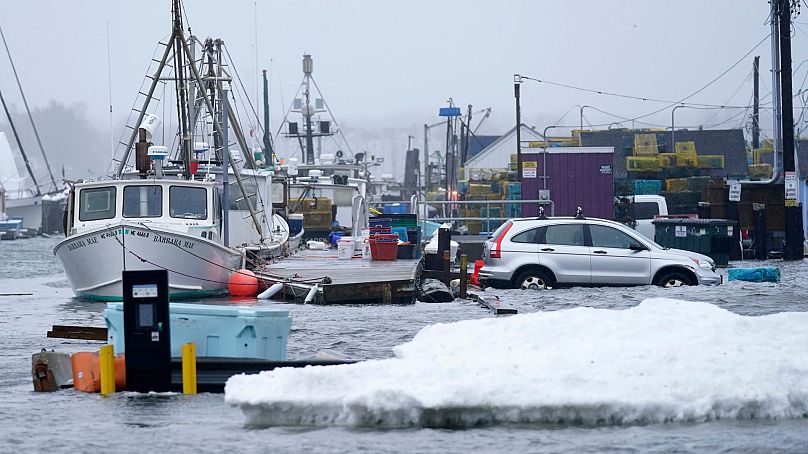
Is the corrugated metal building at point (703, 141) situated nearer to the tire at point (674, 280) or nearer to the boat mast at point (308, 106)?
the boat mast at point (308, 106)

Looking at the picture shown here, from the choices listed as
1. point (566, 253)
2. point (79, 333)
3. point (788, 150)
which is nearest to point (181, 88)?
point (566, 253)

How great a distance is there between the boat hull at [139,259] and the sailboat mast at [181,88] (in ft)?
9.44

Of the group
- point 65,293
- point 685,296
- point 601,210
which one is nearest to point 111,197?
point 65,293

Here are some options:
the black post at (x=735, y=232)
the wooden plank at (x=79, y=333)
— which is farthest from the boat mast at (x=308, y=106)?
the wooden plank at (x=79, y=333)

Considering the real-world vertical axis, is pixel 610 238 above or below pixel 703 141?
below

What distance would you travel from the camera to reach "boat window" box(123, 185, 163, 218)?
80.3ft

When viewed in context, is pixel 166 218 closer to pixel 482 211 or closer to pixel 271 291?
pixel 271 291

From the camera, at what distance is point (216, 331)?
11977mm

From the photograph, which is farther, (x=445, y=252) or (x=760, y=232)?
(x=760, y=232)

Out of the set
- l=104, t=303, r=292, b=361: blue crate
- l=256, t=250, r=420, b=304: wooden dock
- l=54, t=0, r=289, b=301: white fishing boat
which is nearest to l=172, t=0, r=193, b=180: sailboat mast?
l=54, t=0, r=289, b=301: white fishing boat

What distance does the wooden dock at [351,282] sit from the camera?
20953mm

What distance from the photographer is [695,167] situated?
49469 mm

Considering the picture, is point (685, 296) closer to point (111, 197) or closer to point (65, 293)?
point (111, 197)

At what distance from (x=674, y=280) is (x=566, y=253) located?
82.0 inches
